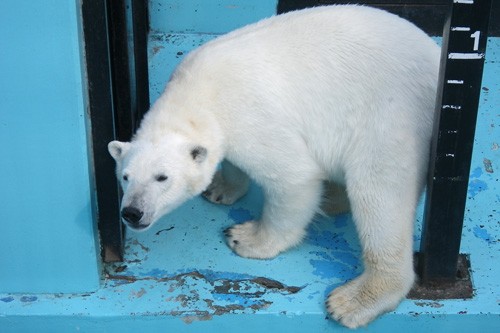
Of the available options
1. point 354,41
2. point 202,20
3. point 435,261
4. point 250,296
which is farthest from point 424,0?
point 250,296

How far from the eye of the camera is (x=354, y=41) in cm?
278

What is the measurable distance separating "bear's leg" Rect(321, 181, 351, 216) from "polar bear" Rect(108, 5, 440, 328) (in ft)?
1.36

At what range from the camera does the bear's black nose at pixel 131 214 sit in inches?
98.2

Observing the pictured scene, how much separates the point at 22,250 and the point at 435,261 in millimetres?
1625

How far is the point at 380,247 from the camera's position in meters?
2.74

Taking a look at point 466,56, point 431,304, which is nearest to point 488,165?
point 431,304

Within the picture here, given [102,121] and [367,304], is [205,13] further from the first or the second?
[367,304]

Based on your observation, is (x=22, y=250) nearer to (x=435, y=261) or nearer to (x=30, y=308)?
(x=30, y=308)

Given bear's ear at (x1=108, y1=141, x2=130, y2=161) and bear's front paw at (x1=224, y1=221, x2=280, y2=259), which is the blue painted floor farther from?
bear's ear at (x1=108, y1=141, x2=130, y2=161)

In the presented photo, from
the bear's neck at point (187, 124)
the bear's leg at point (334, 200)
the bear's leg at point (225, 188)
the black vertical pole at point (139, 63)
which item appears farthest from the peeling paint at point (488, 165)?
the black vertical pole at point (139, 63)

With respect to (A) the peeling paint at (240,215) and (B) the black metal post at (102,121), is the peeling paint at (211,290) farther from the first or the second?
(A) the peeling paint at (240,215)

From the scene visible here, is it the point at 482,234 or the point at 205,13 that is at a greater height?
the point at 205,13

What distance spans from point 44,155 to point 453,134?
1481 mm

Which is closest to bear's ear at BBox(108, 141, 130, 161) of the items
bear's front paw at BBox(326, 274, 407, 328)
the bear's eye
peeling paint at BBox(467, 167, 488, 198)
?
the bear's eye
